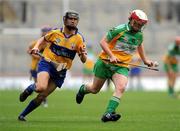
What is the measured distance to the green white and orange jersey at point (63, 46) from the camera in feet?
51.6

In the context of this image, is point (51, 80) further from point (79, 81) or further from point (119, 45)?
point (79, 81)

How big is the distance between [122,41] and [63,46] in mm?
1290

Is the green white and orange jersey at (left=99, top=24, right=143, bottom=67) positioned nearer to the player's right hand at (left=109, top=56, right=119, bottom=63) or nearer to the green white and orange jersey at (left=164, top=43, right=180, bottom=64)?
the player's right hand at (left=109, top=56, right=119, bottom=63)

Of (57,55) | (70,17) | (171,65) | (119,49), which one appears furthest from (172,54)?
(70,17)

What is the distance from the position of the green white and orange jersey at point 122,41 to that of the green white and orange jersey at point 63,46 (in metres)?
0.66

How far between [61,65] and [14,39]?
93.9ft

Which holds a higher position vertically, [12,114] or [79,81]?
[12,114]

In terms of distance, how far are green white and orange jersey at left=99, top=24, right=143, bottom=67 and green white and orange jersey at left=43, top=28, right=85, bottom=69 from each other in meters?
0.66

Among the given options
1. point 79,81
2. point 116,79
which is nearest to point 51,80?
point 116,79

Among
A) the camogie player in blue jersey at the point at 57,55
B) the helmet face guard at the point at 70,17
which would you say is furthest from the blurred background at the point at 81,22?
the helmet face guard at the point at 70,17

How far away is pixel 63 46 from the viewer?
619 inches

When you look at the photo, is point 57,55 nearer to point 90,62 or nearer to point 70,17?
point 70,17

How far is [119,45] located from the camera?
52.4 ft

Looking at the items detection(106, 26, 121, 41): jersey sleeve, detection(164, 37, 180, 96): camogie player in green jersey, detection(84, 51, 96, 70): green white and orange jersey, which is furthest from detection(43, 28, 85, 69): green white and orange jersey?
detection(84, 51, 96, 70): green white and orange jersey
